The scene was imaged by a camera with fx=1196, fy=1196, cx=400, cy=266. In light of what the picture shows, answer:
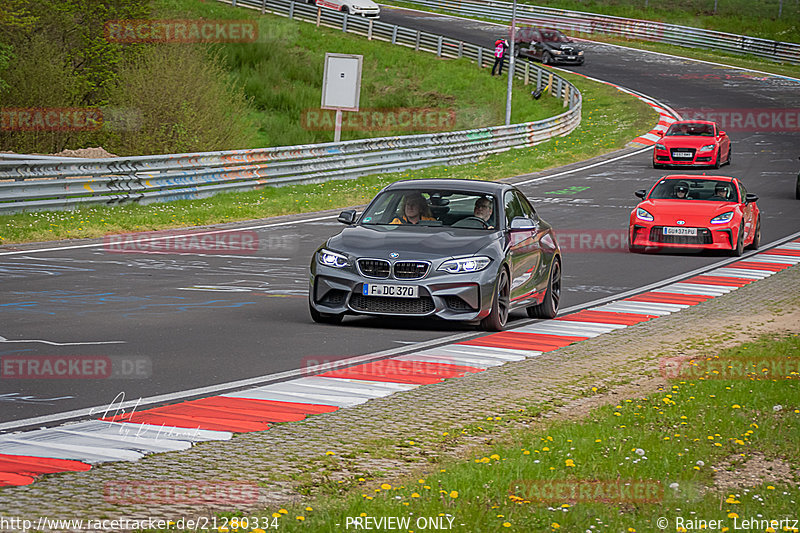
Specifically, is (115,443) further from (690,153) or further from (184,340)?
(690,153)

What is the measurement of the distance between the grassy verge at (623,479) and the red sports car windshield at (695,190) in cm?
1352

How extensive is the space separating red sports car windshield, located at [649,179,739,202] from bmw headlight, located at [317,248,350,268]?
37.2ft

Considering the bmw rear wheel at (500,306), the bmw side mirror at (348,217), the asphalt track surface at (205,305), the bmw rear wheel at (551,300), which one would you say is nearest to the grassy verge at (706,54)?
the asphalt track surface at (205,305)

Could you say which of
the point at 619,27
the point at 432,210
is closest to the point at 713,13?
the point at 619,27

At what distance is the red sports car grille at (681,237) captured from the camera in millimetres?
21047

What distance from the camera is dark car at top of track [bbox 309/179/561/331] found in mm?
11719

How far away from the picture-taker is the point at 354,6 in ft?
225

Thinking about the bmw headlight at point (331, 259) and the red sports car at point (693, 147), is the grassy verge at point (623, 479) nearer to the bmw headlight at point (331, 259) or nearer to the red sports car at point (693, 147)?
the bmw headlight at point (331, 259)

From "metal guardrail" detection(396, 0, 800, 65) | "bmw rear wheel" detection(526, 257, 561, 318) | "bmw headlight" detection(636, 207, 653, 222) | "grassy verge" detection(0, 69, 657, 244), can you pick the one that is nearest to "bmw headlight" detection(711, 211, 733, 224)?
"bmw headlight" detection(636, 207, 653, 222)

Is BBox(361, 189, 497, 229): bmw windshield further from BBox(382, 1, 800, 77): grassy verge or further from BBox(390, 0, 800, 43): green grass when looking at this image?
BBox(390, 0, 800, 43): green grass

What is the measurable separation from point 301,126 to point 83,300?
1365 inches

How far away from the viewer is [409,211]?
12828 millimetres

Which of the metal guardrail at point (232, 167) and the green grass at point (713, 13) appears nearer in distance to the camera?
the metal guardrail at point (232, 167)

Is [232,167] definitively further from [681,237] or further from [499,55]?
[499,55]
